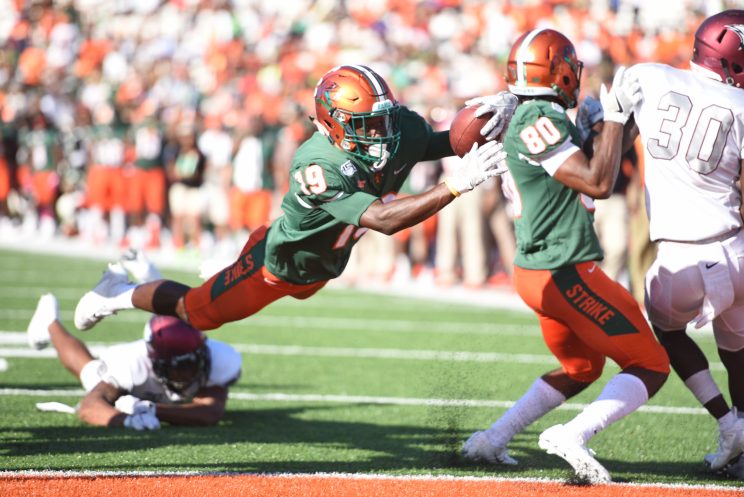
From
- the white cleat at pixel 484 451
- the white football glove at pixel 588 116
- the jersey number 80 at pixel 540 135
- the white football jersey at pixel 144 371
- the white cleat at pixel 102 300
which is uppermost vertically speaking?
the white football glove at pixel 588 116

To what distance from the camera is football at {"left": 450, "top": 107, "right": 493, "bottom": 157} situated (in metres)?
4.77

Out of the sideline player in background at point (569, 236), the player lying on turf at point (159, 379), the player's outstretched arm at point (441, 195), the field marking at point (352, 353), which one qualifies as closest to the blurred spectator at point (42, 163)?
the field marking at point (352, 353)

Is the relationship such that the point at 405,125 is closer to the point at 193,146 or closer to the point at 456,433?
the point at 456,433

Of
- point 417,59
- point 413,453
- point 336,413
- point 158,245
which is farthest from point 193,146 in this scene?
point 413,453

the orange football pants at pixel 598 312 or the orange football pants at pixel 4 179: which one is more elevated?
the orange football pants at pixel 4 179

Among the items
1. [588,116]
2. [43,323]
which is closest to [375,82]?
[588,116]

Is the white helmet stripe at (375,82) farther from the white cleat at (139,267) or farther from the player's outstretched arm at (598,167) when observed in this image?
the white cleat at (139,267)

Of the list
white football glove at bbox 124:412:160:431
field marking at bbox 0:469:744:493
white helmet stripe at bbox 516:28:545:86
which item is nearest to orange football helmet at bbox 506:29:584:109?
white helmet stripe at bbox 516:28:545:86

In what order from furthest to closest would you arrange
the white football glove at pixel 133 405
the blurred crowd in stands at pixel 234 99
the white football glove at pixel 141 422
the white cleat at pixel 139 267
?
the blurred crowd in stands at pixel 234 99 → the white cleat at pixel 139 267 → the white football glove at pixel 133 405 → the white football glove at pixel 141 422

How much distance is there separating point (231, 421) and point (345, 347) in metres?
2.82

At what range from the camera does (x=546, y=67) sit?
15.5 feet

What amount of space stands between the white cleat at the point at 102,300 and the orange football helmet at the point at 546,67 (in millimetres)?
2517

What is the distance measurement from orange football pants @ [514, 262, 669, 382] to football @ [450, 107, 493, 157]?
24.3 inches

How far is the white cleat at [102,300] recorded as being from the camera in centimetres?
592
